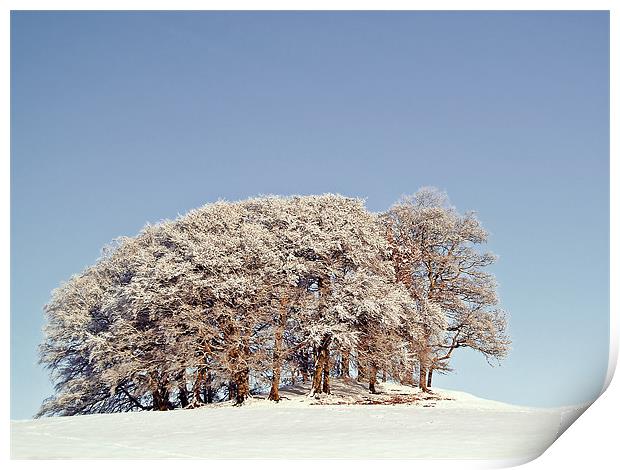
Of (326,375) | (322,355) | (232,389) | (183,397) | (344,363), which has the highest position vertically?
(322,355)

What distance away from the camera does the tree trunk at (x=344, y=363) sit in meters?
17.8

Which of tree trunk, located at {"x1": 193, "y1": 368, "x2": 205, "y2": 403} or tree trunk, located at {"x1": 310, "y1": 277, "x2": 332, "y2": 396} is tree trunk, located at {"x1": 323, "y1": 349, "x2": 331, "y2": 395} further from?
tree trunk, located at {"x1": 193, "y1": 368, "x2": 205, "y2": 403}

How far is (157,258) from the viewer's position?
1861 centimetres

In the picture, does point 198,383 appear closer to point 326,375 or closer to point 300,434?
point 326,375

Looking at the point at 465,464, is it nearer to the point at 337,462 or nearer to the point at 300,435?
the point at 337,462

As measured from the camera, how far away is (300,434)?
34.0 ft

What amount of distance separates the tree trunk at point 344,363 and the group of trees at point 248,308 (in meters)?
0.04

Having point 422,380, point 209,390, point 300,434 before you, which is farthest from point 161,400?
point 300,434

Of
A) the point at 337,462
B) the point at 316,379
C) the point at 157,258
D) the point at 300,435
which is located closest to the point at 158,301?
the point at 157,258

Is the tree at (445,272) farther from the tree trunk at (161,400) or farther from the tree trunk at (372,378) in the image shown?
the tree trunk at (161,400)

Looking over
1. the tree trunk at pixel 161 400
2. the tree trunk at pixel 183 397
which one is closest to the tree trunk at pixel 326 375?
the tree trunk at pixel 183 397

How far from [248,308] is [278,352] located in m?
1.12

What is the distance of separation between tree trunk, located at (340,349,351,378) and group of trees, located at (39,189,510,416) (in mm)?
42

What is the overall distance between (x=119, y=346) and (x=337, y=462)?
11000mm
